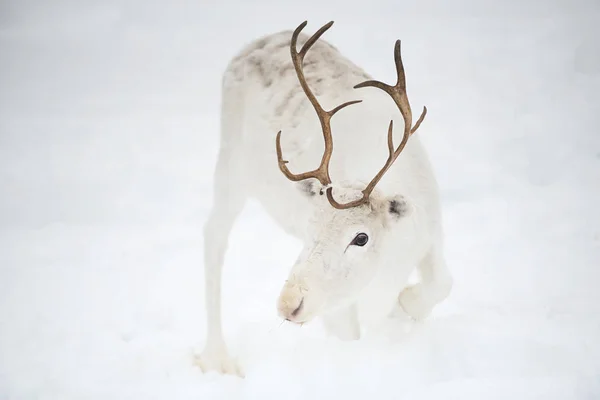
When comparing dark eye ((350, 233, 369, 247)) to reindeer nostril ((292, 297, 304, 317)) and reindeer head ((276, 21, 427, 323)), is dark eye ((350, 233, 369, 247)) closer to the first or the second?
reindeer head ((276, 21, 427, 323))

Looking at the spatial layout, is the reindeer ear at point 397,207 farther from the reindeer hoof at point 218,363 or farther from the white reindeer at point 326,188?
the reindeer hoof at point 218,363

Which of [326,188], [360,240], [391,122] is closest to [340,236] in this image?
[360,240]

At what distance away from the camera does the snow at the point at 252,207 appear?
335 centimetres

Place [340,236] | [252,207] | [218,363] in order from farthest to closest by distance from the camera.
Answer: [252,207] → [218,363] → [340,236]

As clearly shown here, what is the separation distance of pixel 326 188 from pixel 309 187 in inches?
7.3

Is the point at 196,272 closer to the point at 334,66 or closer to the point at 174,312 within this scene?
the point at 174,312

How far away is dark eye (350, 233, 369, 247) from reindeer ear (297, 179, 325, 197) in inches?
11.0

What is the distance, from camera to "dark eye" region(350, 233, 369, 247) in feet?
8.81

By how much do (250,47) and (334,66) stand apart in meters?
0.63

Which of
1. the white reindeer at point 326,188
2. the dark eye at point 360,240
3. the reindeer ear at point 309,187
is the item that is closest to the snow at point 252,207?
the white reindeer at point 326,188

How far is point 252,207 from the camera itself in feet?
20.2

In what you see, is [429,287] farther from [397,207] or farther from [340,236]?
[340,236]

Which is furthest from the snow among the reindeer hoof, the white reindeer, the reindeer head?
the reindeer head

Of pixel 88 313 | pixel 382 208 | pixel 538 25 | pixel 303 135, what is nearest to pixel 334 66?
pixel 303 135
